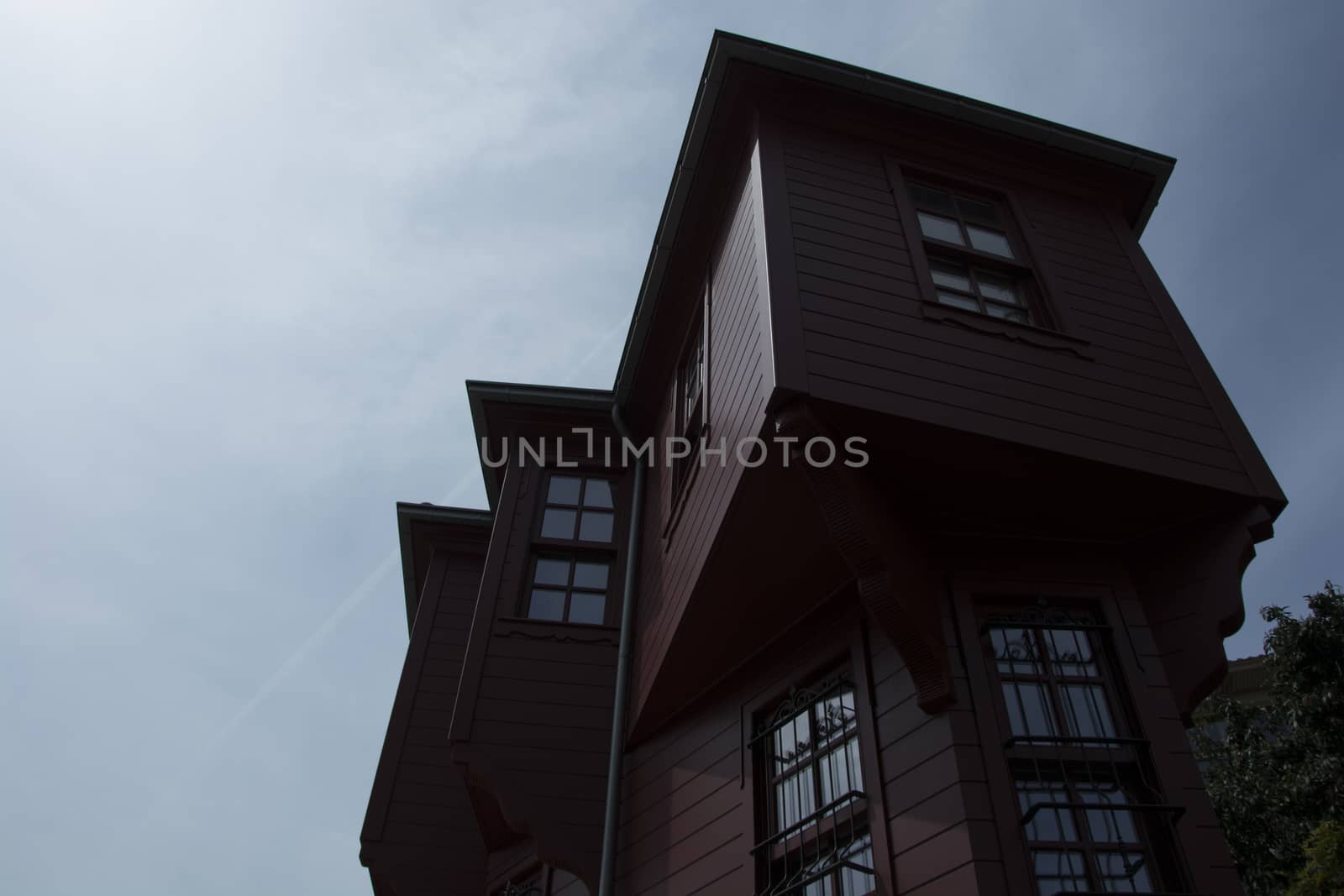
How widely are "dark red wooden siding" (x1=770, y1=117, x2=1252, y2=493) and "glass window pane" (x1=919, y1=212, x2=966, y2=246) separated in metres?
0.33

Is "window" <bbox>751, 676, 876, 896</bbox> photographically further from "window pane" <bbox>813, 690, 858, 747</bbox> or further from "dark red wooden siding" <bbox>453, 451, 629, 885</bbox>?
"dark red wooden siding" <bbox>453, 451, 629, 885</bbox>

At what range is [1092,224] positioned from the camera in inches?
316

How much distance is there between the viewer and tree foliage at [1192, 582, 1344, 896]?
12227mm

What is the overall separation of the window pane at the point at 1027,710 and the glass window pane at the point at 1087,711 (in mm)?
104

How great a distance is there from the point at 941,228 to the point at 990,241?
414 millimetres

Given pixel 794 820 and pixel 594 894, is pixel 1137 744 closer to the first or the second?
pixel 794 820

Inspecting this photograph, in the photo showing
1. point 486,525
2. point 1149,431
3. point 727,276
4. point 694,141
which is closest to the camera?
point 1149,431

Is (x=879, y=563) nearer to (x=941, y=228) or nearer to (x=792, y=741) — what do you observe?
(x=792, y=741)

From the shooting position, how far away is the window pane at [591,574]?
9.39 metres

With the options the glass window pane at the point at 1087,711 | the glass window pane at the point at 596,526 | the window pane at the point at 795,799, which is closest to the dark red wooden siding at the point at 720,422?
the glass window pane at the point at 596,526

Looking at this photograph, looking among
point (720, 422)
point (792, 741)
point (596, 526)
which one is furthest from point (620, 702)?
point (720, 422)

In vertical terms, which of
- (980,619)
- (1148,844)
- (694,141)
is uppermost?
(694,141)

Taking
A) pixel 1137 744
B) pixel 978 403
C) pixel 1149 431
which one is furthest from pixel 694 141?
pixel 1137 744

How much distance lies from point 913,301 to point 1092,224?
2.59m
